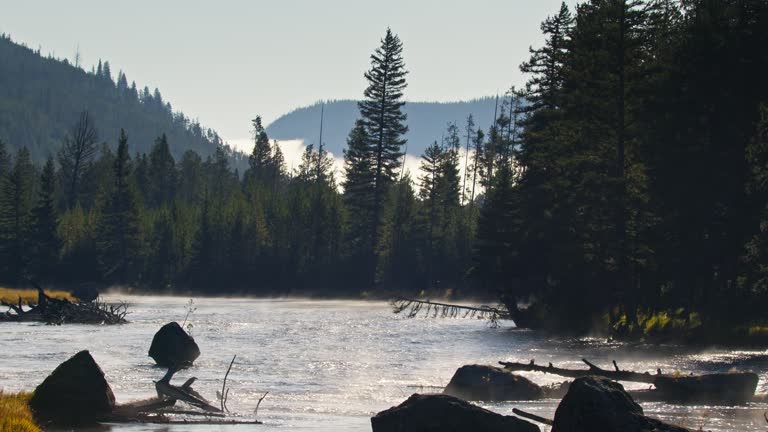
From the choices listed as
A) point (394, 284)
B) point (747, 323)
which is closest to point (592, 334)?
point (747, 323)

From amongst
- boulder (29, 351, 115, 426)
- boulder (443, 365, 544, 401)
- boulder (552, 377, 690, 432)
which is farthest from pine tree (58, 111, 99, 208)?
boulder (552, 377, 690, 432)

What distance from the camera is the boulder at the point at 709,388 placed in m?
22.9

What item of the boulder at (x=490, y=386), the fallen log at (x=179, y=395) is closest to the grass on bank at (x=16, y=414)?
the fallen log at (x=179, y=395)

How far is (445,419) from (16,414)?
307 inches

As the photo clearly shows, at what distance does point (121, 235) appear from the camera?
11550cm

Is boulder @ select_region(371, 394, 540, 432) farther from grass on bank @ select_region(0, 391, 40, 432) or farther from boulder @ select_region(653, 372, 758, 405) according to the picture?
boulder @ select_region(653, 372, 758, 405)

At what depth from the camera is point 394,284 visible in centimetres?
10056

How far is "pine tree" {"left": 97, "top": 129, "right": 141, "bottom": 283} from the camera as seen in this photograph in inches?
4505

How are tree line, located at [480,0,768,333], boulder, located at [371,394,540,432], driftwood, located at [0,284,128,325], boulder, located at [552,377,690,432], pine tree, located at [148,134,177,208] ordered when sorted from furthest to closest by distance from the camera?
pine tree, located at [148,134,177,208] < driftwood, located at [0,284,128,325] < tree line, located at [480,0,768,333] < boulder, located at [371,394,540,432] < boulder, located at [552,377,690,432]

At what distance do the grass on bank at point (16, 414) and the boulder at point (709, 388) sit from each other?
14298 millimetres

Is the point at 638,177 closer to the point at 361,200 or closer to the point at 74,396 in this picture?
the point at 74,396

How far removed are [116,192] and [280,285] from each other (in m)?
27.7

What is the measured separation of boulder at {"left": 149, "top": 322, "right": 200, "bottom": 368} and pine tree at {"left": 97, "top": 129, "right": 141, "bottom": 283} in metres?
85.0

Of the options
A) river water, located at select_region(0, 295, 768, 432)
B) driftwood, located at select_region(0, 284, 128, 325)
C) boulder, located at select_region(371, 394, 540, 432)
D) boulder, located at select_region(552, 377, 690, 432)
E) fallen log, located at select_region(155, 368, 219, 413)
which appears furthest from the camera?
driftwood, located at select_region(0, 284, 128, 325)
